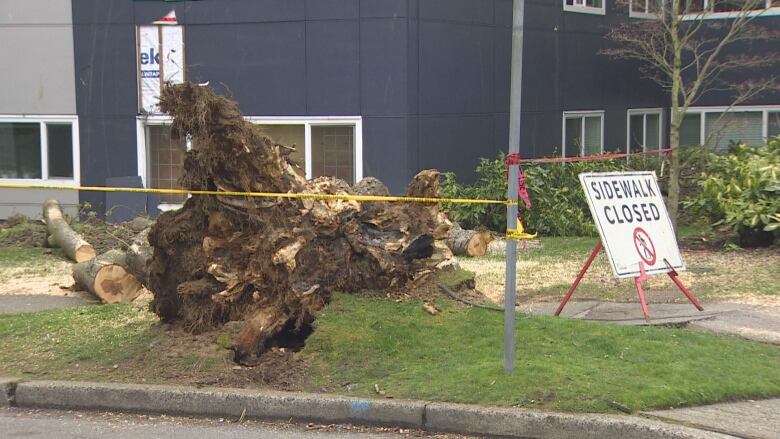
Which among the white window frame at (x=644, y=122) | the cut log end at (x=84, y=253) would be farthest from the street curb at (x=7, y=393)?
the white window frame at (x=644, y=122)

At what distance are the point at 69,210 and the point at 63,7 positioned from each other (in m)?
3.56

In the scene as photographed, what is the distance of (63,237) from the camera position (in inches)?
556

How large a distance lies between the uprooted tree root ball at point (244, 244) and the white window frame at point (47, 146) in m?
9.71

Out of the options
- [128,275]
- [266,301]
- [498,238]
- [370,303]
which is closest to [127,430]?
[266,301]

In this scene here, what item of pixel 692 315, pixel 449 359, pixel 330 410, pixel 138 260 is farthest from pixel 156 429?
pixel 692 315

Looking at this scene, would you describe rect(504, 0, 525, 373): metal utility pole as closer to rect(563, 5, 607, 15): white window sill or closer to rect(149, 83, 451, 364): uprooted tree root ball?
rect(149, 83, 451, 364): uprooted tree root ball

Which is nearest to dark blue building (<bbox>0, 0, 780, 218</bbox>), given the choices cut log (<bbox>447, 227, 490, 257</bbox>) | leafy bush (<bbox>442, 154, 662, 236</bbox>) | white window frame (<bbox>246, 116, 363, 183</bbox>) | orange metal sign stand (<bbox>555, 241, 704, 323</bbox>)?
white window frame (<bbox>246, 116, 363, 183</bbox>)

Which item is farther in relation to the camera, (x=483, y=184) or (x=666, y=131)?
(x=666, y=131)

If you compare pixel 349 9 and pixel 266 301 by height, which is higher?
pixel 349 9

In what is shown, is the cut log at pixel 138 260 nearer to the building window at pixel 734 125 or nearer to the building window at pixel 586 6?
the building window at pixel 586 6

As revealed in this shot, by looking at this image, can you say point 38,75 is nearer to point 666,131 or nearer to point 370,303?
point 370,303

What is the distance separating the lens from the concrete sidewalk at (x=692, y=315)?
8.87 metres

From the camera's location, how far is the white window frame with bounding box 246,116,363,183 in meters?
15.9

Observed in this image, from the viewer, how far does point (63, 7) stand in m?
17.1
